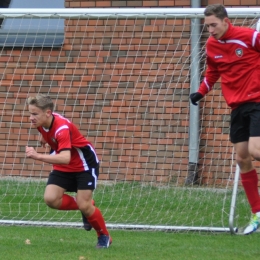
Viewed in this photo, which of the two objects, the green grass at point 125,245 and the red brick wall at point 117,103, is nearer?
the green grass at point 125,245

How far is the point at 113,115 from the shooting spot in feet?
30.5

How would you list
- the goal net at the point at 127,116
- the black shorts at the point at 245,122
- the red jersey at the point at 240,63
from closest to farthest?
the black shorts at the point at 245,122, the red jersey at the point at 240,63, the goal net at the point at 127,116

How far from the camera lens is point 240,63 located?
21.6 ft

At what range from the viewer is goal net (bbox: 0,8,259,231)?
845 centimetres

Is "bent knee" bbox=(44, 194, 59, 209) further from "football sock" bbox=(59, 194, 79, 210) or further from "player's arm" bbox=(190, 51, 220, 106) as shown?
A: "player's arm" bbox=(190, 51, 220, 106)

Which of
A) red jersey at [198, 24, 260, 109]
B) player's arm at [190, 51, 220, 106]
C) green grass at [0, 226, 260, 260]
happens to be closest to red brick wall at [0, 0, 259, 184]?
green grass at [0, 226, 260, 260]

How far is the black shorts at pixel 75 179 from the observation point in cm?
676

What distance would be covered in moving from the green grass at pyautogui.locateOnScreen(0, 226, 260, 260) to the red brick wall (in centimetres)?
132

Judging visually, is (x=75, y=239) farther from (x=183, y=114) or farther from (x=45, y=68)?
(x=45, y=68)

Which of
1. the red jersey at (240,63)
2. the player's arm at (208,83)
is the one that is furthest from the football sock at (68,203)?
the red jersey at (240,63)

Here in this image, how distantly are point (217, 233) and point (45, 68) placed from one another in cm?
322

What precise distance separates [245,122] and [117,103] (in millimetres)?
2788

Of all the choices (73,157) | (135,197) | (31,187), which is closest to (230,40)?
(73,157)

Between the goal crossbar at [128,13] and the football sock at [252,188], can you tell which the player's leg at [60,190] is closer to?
the football sock at [252,188]
